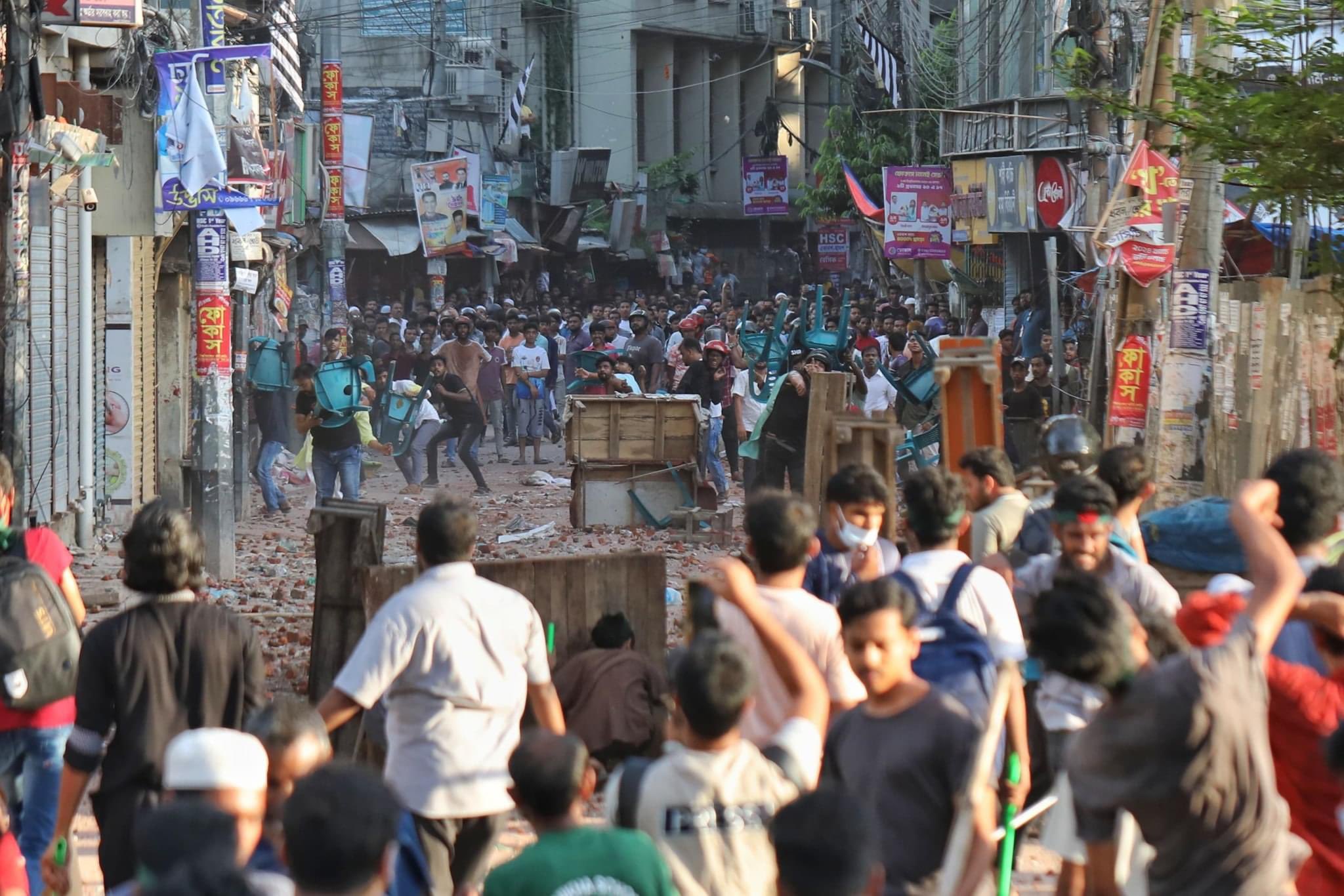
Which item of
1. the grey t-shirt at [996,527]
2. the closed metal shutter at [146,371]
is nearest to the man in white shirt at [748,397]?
the closed metal shutter at [146,371]

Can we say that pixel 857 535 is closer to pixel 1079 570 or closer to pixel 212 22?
pixel 1079 570

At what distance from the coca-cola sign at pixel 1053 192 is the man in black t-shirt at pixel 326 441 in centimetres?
1624

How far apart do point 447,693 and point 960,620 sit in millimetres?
1386

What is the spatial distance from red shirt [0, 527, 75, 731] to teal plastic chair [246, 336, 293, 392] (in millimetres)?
12378

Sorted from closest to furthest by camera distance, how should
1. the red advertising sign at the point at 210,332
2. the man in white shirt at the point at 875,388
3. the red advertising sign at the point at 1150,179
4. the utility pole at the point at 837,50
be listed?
the red advertising sign at the point at 1150,179
the red advertising sign at the point at 210,332
the man in white shirt at the point at 875,388
the utility pole at the point at 837,50

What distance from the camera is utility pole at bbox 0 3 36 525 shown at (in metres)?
9.94

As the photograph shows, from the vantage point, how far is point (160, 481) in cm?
1773

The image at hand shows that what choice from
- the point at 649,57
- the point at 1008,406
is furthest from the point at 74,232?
the point at 649,57

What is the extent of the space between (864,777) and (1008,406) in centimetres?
1304

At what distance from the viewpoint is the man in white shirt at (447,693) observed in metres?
4.62

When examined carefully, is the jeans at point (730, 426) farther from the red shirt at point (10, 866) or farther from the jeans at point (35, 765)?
the red shirt at point (10, 866)

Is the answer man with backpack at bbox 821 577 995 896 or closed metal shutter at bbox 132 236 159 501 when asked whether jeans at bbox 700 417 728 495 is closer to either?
closed metal shutter at bbox 132 236 159 501

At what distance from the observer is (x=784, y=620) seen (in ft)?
14.9

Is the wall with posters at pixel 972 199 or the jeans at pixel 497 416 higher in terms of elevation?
the wall with posters at pixel 972 199
